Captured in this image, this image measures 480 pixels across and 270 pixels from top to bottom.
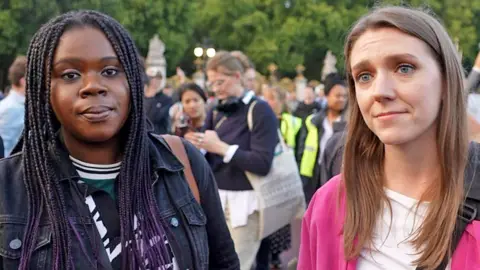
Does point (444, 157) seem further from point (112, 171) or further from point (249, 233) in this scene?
point (249, 233)

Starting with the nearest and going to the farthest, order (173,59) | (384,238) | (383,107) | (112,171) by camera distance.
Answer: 1. (383,107)
2. (384,238)
3. (112,171)
4. (173,59)

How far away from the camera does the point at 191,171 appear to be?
7.08ft

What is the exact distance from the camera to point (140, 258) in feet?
6.15

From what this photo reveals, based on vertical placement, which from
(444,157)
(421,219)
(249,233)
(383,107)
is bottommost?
(249,233)

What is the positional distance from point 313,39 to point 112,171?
4456 centimetres

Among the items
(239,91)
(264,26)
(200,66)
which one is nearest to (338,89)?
(239,91)

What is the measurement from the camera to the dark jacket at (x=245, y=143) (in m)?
4.62

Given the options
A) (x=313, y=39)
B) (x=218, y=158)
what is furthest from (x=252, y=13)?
(x=218, y=158)

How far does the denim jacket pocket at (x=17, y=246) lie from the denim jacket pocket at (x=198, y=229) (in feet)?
1.46

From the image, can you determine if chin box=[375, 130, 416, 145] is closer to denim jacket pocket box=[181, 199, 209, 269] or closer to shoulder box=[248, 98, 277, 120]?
denim jacket pocket box=[181, 199, 209, 269]

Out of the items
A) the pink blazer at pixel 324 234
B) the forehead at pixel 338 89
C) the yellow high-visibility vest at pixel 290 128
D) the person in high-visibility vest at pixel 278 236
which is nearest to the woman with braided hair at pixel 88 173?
the pink blazer at pixel 324 234

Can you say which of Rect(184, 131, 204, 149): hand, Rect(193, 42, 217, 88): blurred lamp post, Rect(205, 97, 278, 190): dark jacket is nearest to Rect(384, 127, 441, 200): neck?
Rect(205, 97, 278, 190): dark jacket

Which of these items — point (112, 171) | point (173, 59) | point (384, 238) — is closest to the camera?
point (384, 238)

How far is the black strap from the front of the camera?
1.71 metres
